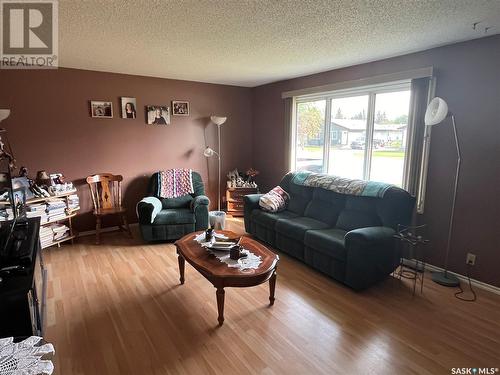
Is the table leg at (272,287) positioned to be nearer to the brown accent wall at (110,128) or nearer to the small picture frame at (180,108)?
the brown accent wall at (110,128)

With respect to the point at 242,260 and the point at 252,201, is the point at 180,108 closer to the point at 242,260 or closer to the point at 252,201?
the point at 252,201

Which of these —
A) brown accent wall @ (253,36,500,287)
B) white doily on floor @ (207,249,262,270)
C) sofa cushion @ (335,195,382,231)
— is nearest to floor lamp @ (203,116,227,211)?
sofa cushion @ (335,195,382,231)

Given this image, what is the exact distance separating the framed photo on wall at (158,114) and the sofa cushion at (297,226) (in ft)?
8.24

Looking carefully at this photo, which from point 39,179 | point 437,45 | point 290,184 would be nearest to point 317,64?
point 437,45

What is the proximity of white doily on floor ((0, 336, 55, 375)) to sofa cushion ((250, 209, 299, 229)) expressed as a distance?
9.23 feet

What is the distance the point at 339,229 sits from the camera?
3363mm

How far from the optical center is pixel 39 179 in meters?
→ 3.63

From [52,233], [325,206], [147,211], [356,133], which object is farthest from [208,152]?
[52,233]

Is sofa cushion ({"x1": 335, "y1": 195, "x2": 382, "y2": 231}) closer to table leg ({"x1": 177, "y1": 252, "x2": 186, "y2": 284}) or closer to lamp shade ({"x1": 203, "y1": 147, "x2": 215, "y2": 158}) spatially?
table leg ({"x1": 177, "y1": 252, "x2": 186, "y2": 284})

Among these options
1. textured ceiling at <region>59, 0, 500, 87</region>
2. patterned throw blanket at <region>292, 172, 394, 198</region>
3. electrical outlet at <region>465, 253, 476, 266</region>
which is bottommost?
electrical outlet at <region>465, 253, 476, 266</region>

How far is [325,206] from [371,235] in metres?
1.05

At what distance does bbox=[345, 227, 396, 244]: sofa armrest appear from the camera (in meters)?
2.67

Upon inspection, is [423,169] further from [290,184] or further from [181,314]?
[181,314]

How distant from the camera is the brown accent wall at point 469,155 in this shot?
2656mm
